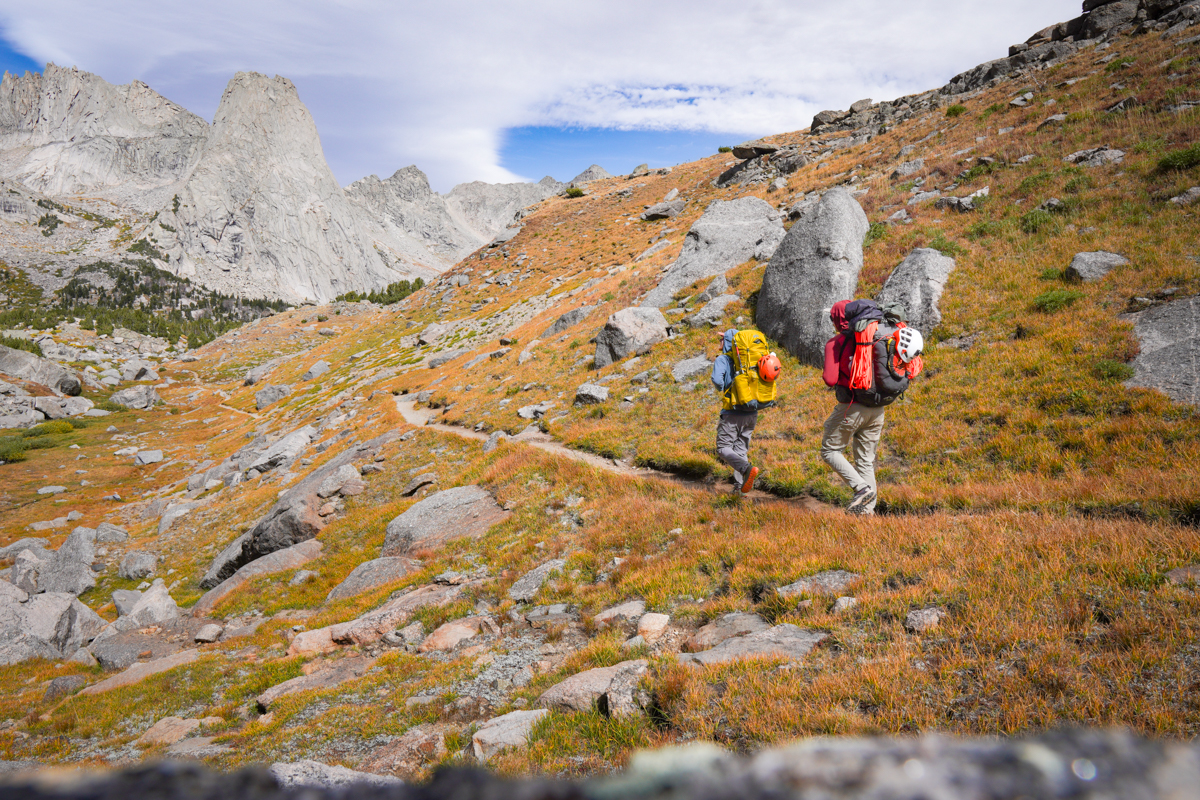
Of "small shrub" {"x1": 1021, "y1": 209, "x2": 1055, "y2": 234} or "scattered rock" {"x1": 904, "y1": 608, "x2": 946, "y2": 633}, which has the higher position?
"small shrub" {"x1": 1021, "y1": 209, "x2": 1055, "y2": 234}

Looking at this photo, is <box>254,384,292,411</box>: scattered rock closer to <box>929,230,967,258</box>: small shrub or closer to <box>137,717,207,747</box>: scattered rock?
<box>137,717,207,747</box>: scattered rock

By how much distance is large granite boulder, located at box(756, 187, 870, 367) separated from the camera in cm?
1717

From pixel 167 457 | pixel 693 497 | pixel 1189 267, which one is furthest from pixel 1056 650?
pixel 167 457

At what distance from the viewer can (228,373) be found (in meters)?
76.6

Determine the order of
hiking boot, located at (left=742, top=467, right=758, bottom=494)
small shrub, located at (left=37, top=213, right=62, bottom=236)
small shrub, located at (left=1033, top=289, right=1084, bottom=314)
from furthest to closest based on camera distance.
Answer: small shrub, located at (left=37, top=213, right=62, bottom=236) → small shrub, located at (left=1033, top=289, right=1084, bottom=314) → hiking boot, located at (left=742, top=467, right=758, bottom=494)

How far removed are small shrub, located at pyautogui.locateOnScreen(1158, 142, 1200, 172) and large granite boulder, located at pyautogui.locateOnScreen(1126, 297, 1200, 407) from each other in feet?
25.5

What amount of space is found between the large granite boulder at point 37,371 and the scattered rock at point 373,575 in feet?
273

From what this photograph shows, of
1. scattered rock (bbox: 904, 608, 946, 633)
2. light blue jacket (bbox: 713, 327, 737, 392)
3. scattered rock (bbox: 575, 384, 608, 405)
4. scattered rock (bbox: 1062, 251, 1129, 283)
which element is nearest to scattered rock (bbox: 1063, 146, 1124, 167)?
scattered rock (bbox: 1062, 251, 1129, 283)

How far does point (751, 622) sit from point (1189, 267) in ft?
45.6

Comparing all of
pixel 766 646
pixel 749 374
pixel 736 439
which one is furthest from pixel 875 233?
pixel 766 646

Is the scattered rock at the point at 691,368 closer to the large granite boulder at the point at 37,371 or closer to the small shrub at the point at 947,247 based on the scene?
the small shrub at the point at 947,247

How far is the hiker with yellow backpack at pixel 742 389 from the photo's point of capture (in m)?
10.5

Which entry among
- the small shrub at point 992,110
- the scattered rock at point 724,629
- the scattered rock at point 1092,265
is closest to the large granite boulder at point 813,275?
the scattered rock at point 1092,265

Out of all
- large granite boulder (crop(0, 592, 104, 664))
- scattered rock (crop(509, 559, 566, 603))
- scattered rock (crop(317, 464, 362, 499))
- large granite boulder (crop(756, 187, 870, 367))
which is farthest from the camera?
scattered rock (crop(317, 464, 362, 499))
